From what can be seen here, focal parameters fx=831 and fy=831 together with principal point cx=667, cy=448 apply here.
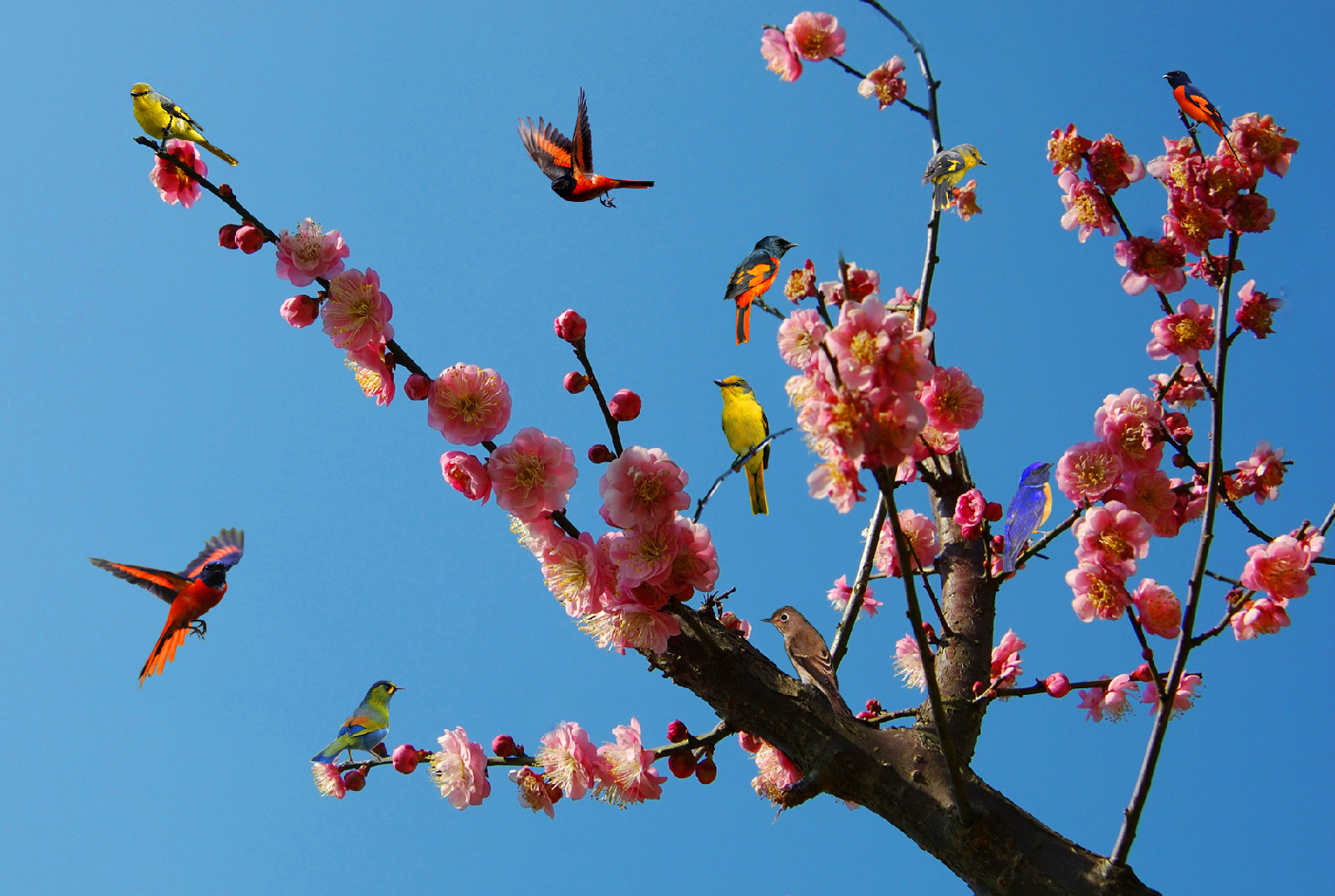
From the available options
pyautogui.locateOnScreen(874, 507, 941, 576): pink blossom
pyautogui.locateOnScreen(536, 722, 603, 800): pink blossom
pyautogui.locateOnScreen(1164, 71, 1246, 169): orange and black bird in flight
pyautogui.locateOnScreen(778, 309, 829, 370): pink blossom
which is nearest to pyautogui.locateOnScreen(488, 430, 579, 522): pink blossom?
pyautogui.locateOnScreen(778, 309, 829, 370): pink blossom

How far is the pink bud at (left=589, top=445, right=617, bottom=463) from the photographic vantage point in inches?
68.0

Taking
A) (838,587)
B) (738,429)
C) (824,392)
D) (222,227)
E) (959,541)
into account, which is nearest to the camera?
(824,392)

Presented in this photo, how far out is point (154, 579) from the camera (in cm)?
220

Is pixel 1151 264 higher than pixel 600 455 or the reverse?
higher

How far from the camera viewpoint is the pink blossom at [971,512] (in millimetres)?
2092

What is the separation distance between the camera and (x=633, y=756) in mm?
2000

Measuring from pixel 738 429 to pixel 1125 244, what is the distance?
1263 millimetres

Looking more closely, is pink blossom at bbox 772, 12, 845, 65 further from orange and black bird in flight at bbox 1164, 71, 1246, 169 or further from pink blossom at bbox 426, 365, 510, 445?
pink blossom at bbox 426, 365, 510, 445

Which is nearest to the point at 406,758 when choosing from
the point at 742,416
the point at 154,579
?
the point at 154,579

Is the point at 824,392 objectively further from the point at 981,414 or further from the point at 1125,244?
the point at 1125,244

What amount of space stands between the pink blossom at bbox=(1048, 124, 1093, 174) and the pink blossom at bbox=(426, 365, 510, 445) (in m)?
1.50

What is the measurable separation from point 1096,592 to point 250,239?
193 centimetres

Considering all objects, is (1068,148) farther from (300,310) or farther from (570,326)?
(300,310)

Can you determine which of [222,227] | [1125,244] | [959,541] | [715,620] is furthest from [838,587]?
[222,227]
